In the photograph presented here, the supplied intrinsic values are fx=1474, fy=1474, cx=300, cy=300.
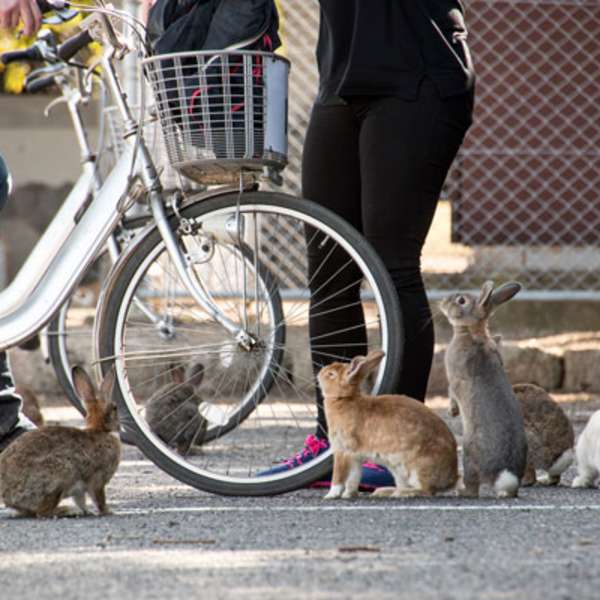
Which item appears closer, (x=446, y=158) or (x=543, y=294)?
(x=446, y=158)

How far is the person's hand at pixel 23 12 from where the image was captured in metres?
4.20

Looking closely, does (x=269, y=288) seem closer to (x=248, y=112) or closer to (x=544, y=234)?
(x=248, y=112)

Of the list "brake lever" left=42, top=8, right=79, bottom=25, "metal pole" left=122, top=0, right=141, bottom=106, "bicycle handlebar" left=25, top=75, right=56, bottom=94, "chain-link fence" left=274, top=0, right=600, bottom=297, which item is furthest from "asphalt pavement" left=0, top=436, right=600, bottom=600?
"chain-link fence" left=274, top=0, right=600, bottom=297

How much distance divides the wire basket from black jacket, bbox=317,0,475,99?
34cm

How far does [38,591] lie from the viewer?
307 cm

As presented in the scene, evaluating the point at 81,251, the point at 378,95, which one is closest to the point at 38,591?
the point at 81,251

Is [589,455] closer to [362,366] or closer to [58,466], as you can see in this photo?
[362,366]

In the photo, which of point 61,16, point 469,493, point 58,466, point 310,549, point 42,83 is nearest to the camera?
point 310,549

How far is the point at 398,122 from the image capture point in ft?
14.5

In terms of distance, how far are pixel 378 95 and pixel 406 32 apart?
0.21 meters

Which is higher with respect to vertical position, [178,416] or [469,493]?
[469,493]

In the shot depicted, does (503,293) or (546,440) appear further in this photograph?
(546,440)

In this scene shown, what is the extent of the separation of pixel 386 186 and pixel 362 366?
0.57 meters

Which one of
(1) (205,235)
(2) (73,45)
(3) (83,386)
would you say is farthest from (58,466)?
(2) (73,45)
